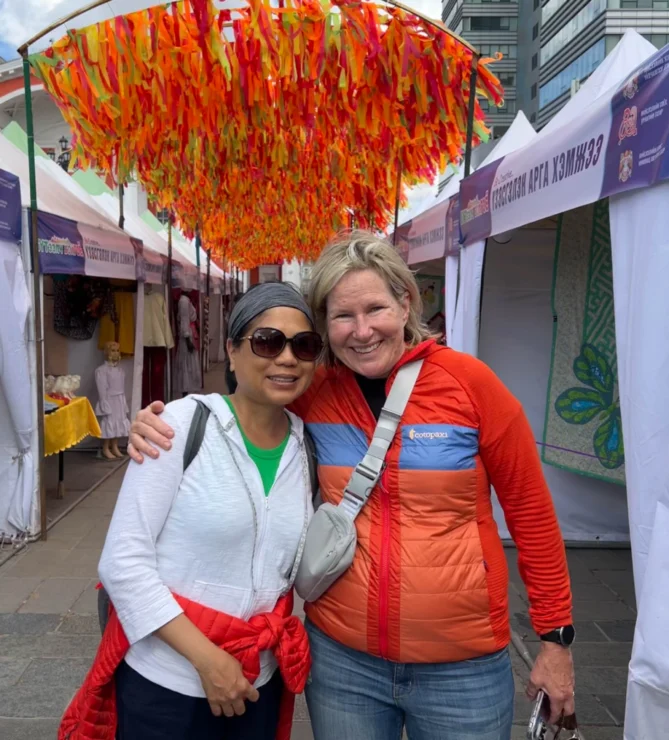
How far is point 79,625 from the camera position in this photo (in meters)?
3.75

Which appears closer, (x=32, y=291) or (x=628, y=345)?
(x=628, y=345)

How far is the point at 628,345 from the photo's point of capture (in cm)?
221

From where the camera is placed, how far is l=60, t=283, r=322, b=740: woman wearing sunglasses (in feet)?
4.63

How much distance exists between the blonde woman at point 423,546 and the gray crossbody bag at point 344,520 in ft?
0.11

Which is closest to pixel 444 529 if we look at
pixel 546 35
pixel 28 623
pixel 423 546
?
pixel 423 546

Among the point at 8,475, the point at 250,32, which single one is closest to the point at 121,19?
the point at 250,32

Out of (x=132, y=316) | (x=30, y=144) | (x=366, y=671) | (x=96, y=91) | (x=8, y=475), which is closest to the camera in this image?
(x=366, y=671)

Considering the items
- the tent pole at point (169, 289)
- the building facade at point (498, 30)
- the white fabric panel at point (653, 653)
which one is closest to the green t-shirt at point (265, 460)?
the white fabric panel at point (653, 653)

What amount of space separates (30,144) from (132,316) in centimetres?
369

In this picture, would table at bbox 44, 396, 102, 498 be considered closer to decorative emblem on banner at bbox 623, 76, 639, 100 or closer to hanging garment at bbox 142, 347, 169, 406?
hanging garment at bbox 142, 347, 169, 406

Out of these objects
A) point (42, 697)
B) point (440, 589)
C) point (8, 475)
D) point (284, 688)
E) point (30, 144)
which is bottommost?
point (42, 697)

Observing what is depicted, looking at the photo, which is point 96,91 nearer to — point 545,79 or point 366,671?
point 366,671

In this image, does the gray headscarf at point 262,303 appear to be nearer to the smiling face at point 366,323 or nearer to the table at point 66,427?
the smiling face at point 366,323

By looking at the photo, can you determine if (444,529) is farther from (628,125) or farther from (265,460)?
(628,125)
